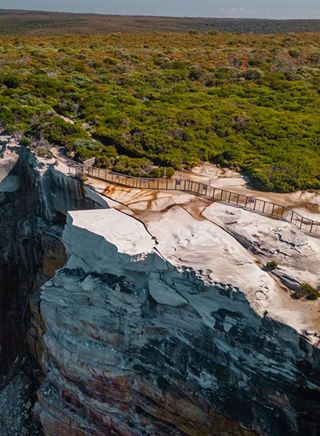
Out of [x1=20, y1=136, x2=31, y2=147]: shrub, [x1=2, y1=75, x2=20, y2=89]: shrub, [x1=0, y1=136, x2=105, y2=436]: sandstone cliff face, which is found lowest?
[x1=0, y1=136, x2=105, y2=436]: sandstone cliff face

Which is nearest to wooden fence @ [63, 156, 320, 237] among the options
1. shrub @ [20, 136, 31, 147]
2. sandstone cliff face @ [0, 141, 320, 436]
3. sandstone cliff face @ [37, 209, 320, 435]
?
sandstone cliff face @ [0, 141, 320, 436]

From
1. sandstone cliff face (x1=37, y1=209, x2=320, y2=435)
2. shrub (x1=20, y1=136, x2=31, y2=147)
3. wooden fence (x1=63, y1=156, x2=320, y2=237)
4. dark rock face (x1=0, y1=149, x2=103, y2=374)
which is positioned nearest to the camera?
sandstone cliff face (x1=37, y1=209, x2=320, y2=435)

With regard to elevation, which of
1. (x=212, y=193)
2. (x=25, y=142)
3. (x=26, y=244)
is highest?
(x=25, y=142)

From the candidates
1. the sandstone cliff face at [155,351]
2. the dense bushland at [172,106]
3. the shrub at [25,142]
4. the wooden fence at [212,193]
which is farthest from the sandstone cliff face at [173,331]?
the shrub at [25,142]

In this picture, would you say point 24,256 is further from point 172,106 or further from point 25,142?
point 172,106

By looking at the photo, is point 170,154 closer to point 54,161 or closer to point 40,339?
point 54,161

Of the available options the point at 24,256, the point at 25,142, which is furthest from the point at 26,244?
the point at 25,142

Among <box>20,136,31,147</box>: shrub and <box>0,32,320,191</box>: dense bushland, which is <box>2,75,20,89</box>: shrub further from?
<box>20,136,31,147</box>: shrub
